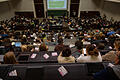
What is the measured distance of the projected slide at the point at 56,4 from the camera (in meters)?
12.7

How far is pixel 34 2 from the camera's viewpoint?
1248 centimetres

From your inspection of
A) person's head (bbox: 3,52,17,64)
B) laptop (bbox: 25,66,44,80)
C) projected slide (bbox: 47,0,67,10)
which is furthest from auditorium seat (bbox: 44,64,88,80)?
projected slide (bbox: 47,0,67,10)

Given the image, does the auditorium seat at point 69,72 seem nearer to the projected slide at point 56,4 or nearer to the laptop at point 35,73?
the laptop at point 35,73

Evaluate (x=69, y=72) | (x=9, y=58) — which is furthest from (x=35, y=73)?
(x=9, y=58)

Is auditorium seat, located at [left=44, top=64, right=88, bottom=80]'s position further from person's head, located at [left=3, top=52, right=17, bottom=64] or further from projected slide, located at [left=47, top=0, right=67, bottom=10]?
projected slide, located at [left=47, top=0, right=67, bottom=10]

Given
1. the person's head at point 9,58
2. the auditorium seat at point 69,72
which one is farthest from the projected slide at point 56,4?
the auditorium seat at point 69,72

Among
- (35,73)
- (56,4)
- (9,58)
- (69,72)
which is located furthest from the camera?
(56,4)

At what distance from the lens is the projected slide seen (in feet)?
41.7

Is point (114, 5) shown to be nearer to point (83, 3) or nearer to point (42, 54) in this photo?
point (83, 3)

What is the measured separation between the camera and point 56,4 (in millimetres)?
12898

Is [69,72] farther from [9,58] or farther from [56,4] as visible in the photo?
[56,4]

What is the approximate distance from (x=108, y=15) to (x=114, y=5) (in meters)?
1.51

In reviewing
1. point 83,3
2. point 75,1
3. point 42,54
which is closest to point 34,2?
point 75,1

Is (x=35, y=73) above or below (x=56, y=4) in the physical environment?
below
